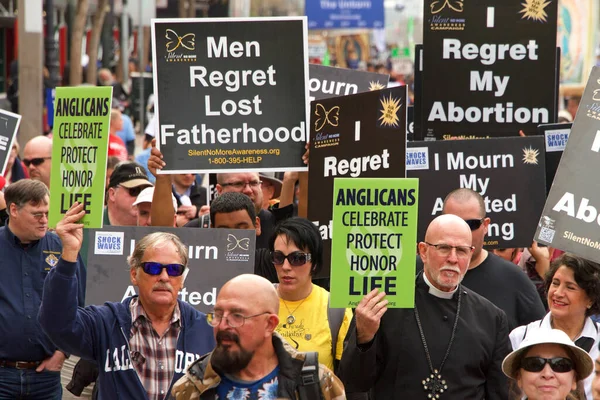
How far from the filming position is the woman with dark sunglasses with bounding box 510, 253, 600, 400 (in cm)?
612

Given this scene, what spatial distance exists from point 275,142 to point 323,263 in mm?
1077

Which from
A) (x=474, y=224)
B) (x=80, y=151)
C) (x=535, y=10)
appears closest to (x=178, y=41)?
(x=80, y=151)

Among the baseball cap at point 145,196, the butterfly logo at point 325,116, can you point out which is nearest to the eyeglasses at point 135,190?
the baseball cap at point 145,196

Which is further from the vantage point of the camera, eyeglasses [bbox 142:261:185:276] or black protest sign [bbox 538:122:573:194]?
black protest sign [bbox 538:122:573:194]

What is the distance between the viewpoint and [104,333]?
17.8ft

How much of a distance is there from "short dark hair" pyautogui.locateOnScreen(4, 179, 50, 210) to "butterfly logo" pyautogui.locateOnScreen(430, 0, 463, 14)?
338cm

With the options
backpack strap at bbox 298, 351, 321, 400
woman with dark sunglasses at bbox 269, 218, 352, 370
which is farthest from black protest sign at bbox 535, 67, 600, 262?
backpack strap at bbox 298, 351, 321, 400

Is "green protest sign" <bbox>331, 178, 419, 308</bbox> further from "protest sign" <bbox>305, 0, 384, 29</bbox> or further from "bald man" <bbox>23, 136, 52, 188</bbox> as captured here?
"protest sign" <bbox>305, 0, 384, 29</bbox>

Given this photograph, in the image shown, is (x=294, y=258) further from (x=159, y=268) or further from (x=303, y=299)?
(x=159, y=268)

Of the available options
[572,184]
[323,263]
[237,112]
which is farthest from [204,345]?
[237,112]

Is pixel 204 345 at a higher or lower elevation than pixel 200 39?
lower

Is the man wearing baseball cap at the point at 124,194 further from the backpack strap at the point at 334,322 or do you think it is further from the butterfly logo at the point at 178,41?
the backpack strap at the point at 334,322

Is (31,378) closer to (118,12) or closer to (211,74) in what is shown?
(211,74)

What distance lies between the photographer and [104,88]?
253 inches
